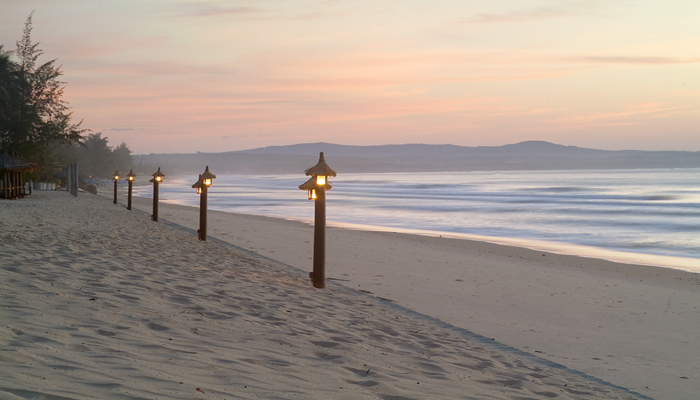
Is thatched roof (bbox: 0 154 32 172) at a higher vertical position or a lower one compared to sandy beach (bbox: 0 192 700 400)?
higher

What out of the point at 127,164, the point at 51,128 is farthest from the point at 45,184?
the point at 127,164

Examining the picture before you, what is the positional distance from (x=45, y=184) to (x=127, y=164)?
3305 inches

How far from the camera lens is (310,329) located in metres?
5.94

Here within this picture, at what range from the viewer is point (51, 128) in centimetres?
3859

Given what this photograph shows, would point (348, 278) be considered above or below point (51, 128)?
below

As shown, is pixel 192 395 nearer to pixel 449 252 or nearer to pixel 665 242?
pixel 449 252

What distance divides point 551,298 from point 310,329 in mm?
5381

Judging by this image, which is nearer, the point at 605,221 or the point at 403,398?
the point at 403,398

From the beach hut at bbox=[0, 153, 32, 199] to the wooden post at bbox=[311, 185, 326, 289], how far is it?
23652mm

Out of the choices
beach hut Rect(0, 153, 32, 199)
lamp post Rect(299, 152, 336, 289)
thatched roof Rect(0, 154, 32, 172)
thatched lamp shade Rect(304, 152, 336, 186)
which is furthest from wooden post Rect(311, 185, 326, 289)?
thatched roof Rect(0, 154, 32, 172)

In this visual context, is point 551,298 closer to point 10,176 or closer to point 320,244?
point 320,244

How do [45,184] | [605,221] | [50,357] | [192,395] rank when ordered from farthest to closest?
[45,184], [605,221], [50,357], [192,395]

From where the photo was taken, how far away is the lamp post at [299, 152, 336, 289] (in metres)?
9.02

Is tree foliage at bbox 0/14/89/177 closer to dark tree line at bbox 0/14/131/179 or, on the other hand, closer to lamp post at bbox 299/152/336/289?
dark tree line at bbox 0/14/131/179
